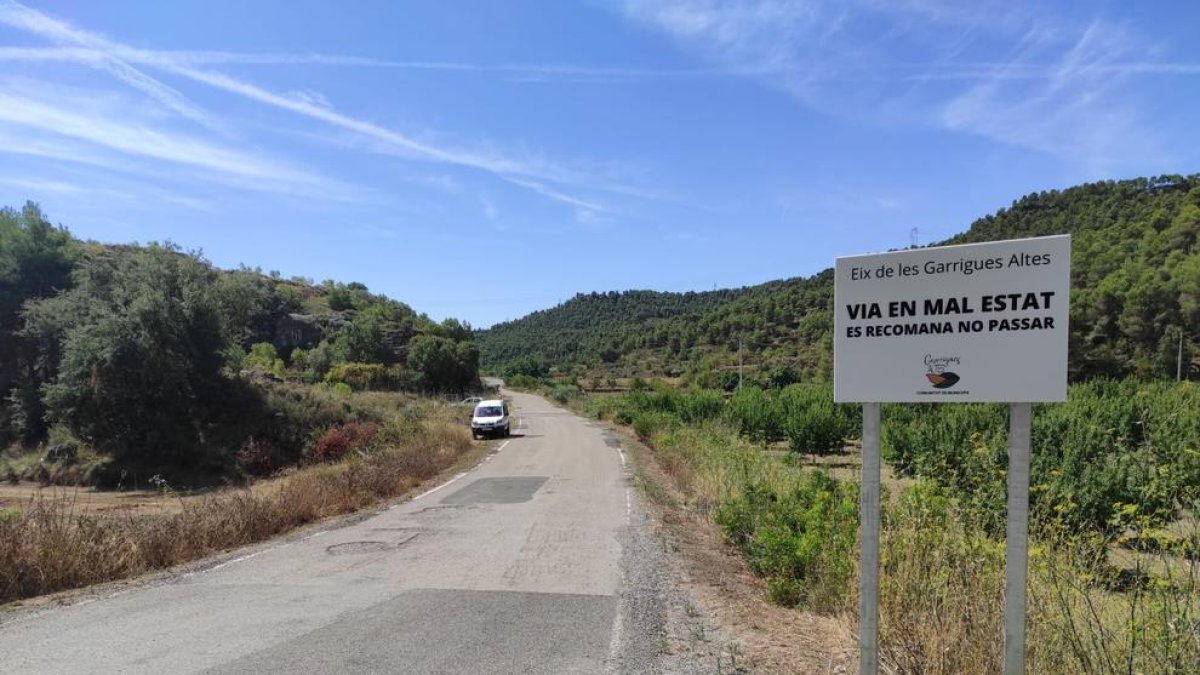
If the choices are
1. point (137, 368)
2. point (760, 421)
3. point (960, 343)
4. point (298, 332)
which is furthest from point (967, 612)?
point (298, 332)

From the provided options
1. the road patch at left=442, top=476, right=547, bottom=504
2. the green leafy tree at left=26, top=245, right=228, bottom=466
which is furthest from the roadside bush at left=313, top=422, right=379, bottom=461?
the road patch at left=442, top=476, right=547, bottom=504

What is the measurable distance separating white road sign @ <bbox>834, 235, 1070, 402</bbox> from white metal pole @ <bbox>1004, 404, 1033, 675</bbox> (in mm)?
156

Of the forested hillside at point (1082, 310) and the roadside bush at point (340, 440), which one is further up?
the forested hillside at point (1082, 310)

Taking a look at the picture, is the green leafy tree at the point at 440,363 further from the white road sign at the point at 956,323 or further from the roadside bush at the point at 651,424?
the white road sign at the point at 956,323

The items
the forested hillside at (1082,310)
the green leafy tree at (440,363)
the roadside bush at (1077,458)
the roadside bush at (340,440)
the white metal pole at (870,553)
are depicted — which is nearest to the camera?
the white metal pole at (870,553)

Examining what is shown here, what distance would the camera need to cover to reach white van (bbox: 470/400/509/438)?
3237 centimetres

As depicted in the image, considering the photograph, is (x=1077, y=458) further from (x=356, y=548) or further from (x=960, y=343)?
(x=356, y=548)

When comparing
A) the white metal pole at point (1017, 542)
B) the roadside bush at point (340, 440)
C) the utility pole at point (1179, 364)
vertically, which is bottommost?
the roadside bush at point (340, 440)

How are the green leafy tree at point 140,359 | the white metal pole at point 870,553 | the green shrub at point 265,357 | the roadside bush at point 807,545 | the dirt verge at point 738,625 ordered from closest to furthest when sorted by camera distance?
the white metal pole at point 870,553 → the dirt verge at point 738,625 → the roadside bush at point 807,545 → the green leafy tree at point 140,359 → the green shrub at point 265,357

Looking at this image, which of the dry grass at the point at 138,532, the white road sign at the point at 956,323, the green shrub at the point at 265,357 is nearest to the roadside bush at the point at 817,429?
the dry grass at the point at 138,532

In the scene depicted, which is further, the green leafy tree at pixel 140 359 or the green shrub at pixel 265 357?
the green shrub at pixel 265 357

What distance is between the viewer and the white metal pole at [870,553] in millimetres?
3486

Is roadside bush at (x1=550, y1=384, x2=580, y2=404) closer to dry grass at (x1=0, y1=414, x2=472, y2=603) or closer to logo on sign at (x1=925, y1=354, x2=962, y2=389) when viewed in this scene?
dry grass at (x1=0, y1=414, x2=472, y2=603)

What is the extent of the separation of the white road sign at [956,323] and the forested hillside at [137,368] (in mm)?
33015
